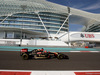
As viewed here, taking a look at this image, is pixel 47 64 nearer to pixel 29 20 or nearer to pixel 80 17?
pixel 29 20

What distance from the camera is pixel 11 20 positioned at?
3966cm

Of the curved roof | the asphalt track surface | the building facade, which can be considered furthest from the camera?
the curved roof

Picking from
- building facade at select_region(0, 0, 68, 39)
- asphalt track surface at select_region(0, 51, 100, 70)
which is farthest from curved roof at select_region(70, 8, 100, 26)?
asphalt track surface at select_region(0, 51, 100, 70)

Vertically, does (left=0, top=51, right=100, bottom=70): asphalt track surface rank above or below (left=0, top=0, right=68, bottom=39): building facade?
below

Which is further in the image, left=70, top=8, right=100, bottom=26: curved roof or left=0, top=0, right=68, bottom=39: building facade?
left=70, top=8, right=100, bottom=26: curved roof

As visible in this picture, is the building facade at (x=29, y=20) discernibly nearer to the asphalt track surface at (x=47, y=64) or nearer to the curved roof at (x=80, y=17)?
the curved roof at (x=80, y=17)

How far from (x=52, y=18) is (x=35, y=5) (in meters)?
10.9

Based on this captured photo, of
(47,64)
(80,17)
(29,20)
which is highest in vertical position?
(80,17)

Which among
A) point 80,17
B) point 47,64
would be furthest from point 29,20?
point 47,64

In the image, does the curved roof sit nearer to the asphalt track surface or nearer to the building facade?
the building facade

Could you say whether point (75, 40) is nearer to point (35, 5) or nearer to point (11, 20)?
point (35, 5)

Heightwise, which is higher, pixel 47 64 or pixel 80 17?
pixel 80 17

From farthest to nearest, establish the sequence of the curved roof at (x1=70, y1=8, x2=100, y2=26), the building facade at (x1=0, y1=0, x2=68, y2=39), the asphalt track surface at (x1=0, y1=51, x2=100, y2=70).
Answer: the curved roof at (x1=70, y1=8, x2=100, y2=26) → the building facade at (x1=0, y1=0, x2=68, y2=39) → the asphalt track surface at (x1=0, y1=51, x2=100, y2=70)

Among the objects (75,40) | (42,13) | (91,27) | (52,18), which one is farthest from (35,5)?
(91,27)
